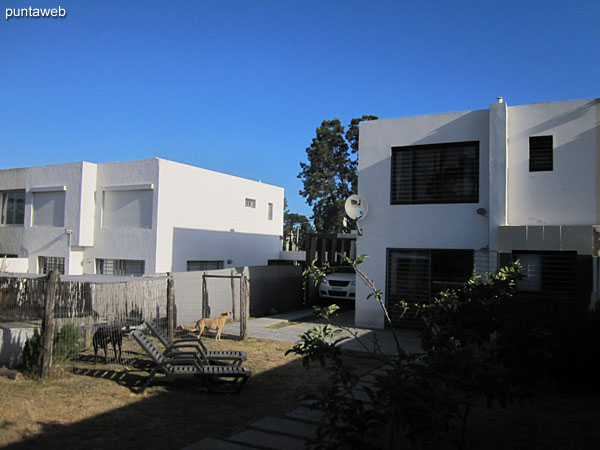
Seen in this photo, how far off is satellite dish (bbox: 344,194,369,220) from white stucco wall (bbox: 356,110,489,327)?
0.68ft

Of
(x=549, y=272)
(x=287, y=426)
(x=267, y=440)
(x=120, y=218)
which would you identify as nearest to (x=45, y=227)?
(x=120, y=218)

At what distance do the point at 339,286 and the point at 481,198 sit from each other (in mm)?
6943

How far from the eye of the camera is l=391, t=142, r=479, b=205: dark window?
11.9m

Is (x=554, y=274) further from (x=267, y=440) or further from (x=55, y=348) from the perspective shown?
(x=55, y=348)

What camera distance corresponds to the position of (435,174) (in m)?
12.3

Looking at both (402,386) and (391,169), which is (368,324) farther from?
(402,386)

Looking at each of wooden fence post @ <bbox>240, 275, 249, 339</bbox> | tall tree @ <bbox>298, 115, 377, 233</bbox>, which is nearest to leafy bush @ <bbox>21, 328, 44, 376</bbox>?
wooden fence post @ <bbox>240, 275, 249, 339</bbox>

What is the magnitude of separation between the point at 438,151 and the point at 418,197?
1305mm

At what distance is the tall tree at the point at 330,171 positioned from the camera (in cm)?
3656

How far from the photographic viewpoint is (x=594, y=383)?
21.8ft

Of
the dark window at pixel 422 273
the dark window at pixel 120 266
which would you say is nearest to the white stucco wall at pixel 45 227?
the dark window at pixel 120 266

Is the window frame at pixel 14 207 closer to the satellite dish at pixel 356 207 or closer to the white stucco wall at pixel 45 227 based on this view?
the white stucco wall at pixel 45 227

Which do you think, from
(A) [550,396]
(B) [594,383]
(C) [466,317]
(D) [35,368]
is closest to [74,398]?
(D) [35,368]

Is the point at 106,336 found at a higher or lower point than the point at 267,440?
higher
